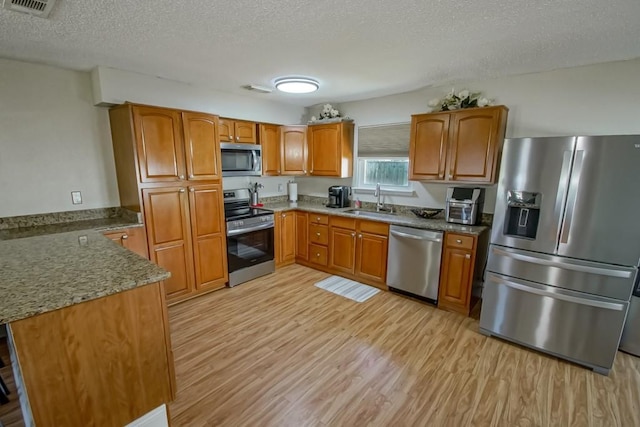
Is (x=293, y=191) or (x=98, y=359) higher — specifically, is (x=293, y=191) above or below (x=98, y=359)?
above

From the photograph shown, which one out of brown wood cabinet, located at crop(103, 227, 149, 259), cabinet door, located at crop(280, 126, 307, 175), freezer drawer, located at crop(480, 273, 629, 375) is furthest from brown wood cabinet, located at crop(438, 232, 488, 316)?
brown wood cabinet, located at crop(103, 227, 149, 259)

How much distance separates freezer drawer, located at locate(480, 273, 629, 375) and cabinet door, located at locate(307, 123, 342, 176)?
2.38 metres

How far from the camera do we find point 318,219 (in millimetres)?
4043

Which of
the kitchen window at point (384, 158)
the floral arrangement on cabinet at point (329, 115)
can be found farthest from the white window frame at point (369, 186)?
the floral arrangement on cabinet at point (329, 115)

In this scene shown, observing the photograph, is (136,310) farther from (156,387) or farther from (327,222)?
(327,222)

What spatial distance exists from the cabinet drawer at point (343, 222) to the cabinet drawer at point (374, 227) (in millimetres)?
119

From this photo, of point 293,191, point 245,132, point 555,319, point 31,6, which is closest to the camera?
point 31,6

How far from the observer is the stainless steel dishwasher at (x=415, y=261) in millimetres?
3059

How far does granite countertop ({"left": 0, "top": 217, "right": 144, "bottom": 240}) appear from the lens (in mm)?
2436

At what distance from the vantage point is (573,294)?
2211 millimetres

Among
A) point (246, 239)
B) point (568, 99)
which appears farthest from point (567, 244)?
point (246, 239)

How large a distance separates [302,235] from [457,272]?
2.17 metres

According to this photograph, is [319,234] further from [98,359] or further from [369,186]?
[98,359]

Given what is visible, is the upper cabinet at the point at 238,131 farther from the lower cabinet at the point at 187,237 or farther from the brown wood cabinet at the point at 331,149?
the brown wood cabinet at the point at 331,149
